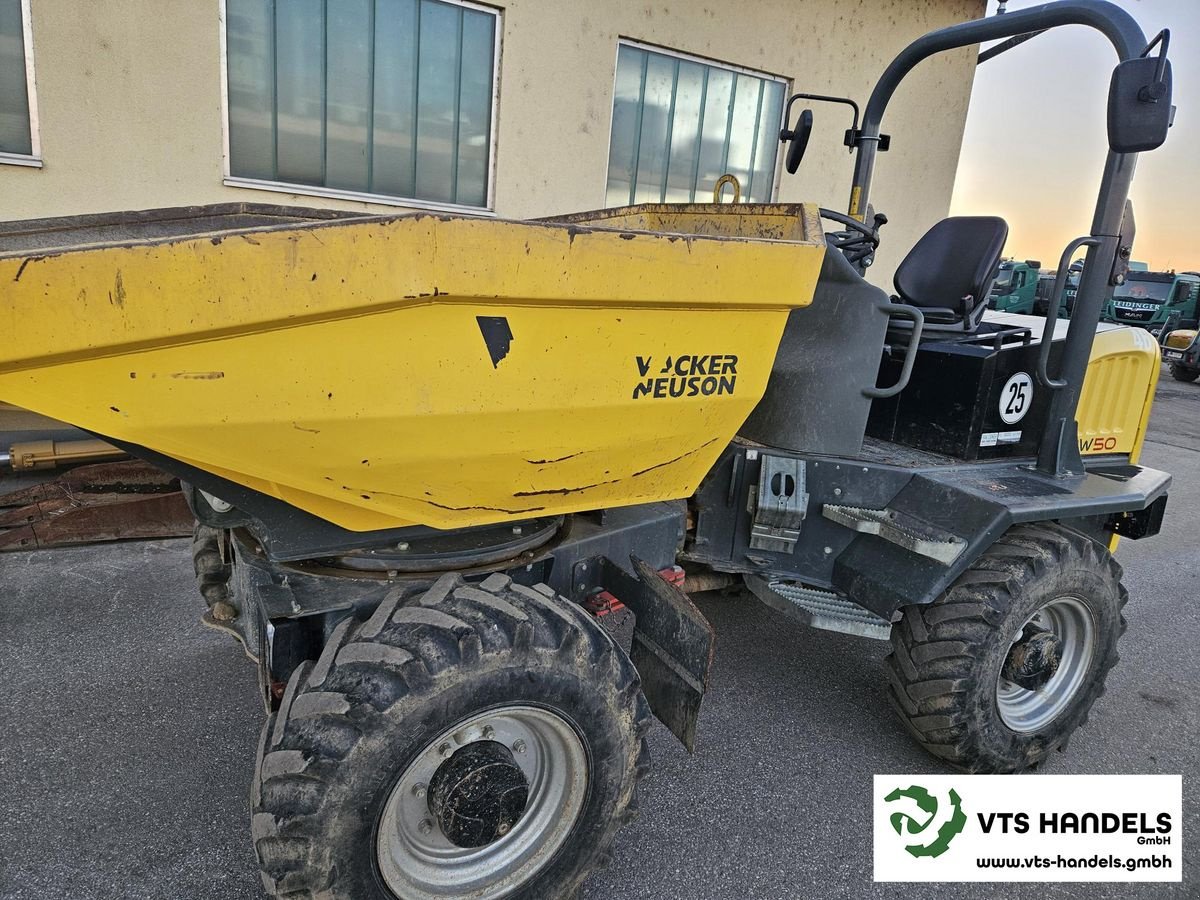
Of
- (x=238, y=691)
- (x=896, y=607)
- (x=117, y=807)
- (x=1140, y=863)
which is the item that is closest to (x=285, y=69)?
(x=238, y=691)

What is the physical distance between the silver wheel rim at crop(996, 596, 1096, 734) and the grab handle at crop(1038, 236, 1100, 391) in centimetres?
77

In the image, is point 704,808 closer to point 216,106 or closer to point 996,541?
point 996,541

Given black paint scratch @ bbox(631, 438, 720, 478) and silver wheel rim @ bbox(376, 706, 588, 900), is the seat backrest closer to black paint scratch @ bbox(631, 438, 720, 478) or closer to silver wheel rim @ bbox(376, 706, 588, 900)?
black paint scratch @ bbox(631, 438, 720, 478)

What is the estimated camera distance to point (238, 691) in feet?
9.80

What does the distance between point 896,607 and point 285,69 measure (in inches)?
201

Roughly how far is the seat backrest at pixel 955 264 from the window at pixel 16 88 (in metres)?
4.90

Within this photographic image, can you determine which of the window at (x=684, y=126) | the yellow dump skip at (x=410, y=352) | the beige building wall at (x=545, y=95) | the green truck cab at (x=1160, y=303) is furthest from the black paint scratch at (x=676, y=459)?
the green truck cab at (x=1160, y=303)

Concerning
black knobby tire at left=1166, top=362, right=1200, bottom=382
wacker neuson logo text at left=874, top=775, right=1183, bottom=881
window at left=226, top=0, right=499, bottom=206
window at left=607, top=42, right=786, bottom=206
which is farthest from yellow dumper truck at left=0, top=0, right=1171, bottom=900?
black knobby tire at left=1166, top=362, right=1200, bottom=382

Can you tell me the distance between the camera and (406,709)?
1.71 meters

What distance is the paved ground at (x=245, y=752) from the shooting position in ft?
7.30

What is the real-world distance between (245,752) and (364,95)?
15.3 feet

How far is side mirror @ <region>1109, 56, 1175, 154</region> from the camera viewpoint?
7.36 ft

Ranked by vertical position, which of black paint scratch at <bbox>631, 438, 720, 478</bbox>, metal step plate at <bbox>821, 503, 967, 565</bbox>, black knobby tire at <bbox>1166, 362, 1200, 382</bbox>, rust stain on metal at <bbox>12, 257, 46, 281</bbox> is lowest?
black knobby tire at <bbox>1166, 362, 1200, 382</bbox>

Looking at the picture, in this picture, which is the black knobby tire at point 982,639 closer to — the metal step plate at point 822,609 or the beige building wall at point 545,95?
the metal step plate at point 822,609
